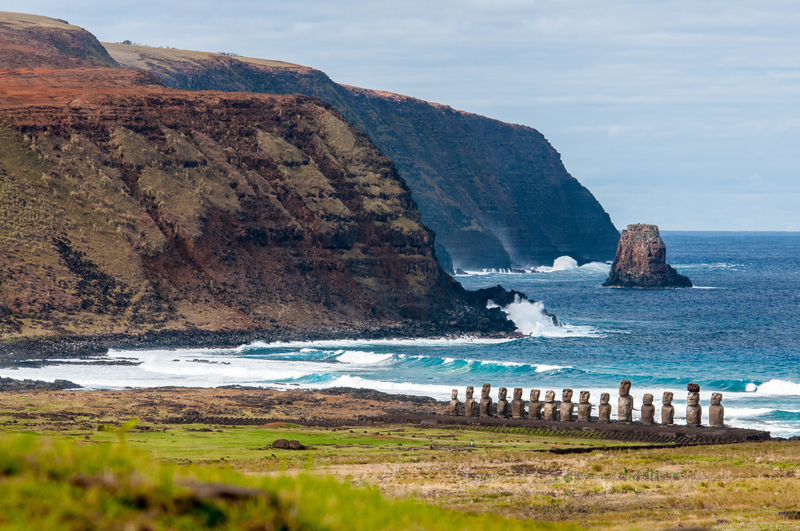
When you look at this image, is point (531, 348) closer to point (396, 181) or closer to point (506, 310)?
point (506, 310)

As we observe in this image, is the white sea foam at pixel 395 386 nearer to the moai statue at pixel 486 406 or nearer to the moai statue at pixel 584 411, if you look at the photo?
the moai statue at pixel 486 406

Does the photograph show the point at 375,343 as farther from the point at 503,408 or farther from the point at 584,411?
the point at 584,411

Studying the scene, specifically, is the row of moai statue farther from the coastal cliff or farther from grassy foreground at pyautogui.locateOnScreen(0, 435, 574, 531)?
the coastal cliff

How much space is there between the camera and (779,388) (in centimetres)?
5616

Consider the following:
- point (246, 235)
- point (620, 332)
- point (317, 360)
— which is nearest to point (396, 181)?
point (246, 235)

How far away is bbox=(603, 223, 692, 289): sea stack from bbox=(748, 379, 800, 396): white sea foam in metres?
96.3

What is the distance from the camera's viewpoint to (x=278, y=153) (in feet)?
334

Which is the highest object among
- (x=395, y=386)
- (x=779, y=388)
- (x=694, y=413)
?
(x=694, y=413)

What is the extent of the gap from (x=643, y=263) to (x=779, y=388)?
103603 mm

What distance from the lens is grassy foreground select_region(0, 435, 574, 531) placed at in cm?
635

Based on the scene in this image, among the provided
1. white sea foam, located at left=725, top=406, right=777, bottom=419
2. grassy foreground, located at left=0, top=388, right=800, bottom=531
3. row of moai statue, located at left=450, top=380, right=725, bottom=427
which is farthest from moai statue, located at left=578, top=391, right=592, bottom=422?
white sea foam, located at left=725, top=406, right=777, bottom=419

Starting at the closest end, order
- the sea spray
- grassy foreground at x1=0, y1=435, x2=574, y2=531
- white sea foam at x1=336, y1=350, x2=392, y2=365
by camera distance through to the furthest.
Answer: grassy foreground at x1=0, y1=435, x2=574, y2=531
white sea foam at x1=336, y1=350, x2=392, y2=365
the sea spray

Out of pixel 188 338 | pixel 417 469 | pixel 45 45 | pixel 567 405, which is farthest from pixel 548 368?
pixel 45 45

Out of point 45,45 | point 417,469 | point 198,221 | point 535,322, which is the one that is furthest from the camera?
point 45,45
